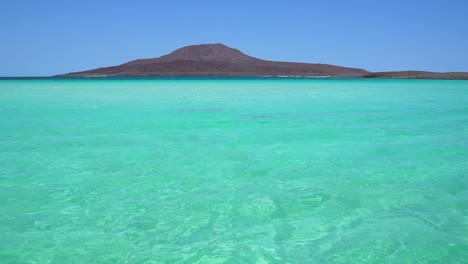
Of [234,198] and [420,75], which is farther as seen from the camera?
[420,75]

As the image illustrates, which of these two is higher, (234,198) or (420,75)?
(234,198)

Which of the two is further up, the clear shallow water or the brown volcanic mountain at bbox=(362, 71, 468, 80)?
the clear shallow water

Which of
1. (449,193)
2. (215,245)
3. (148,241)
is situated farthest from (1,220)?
(449,193)

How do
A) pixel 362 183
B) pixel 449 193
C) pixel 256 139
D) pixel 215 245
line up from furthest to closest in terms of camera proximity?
pixel 256 139, pixel 362 183, pixel 449 193, pixel 215 245

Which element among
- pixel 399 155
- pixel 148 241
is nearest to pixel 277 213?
pixel 148 241

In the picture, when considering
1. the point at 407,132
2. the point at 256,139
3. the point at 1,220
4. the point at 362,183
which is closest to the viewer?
the point at 1,220

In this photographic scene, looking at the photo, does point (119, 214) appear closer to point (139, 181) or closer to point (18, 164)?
point (139, 181)

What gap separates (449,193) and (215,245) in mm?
2985

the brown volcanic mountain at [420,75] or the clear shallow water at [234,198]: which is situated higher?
the clear shallow water at [234,198]

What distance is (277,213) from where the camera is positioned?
155 inches

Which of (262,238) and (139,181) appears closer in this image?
(262,238)

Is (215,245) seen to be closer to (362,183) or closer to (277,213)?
(277,213)

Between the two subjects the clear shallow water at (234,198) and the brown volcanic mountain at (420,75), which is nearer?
the clear shallow water at (234,198)

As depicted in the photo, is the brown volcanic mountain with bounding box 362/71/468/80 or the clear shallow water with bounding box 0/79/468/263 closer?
the clear shallow water with bounding box 0/79/468/263
